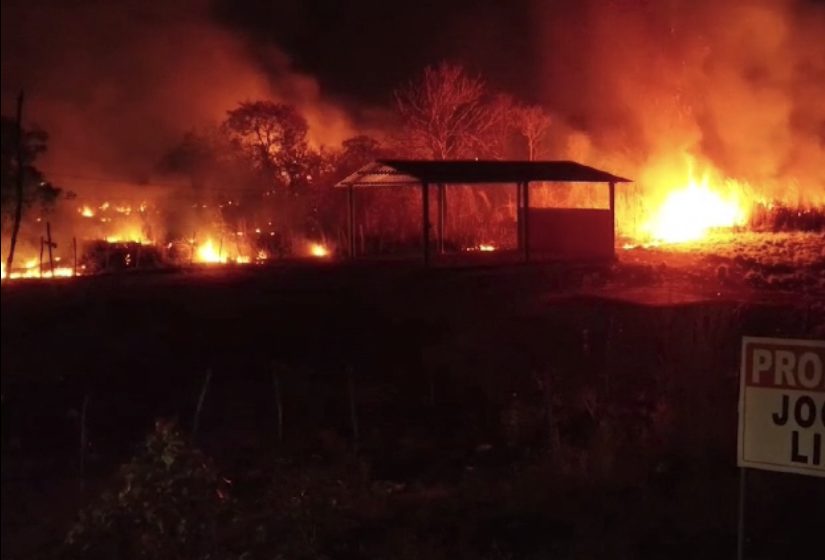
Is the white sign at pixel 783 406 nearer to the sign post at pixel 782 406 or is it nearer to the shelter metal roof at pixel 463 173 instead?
the sign post at pixel 782 406

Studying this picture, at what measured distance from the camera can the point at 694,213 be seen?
127 feet

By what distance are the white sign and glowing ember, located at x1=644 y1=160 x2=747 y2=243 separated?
27.6 metres

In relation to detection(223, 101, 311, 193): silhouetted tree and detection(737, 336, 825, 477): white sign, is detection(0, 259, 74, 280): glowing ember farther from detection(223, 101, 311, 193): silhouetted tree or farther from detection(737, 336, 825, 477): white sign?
detection(223, 101, 311, 193): silhouetted tree

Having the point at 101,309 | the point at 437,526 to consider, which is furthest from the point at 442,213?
the point at 437,526

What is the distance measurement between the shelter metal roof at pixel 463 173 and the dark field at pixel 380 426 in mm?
6738

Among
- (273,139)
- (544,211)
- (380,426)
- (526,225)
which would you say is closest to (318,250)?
(544,211)

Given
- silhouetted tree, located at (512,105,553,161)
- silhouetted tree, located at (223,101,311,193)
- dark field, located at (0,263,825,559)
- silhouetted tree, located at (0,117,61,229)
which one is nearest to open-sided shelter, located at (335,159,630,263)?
silhouetted tree, located at (223,101,311,193)

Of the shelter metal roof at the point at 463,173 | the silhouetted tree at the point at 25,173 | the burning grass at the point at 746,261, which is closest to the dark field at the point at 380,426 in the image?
the silhouetted tree at the point at 25,173

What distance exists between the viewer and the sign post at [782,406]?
766 centimetres

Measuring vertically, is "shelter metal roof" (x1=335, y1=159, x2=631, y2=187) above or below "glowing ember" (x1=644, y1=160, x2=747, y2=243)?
above

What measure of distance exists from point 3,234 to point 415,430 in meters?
6.39

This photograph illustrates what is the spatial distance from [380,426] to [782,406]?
6.80 meters

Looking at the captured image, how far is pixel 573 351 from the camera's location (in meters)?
16.6

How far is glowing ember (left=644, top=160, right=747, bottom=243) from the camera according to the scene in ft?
120
